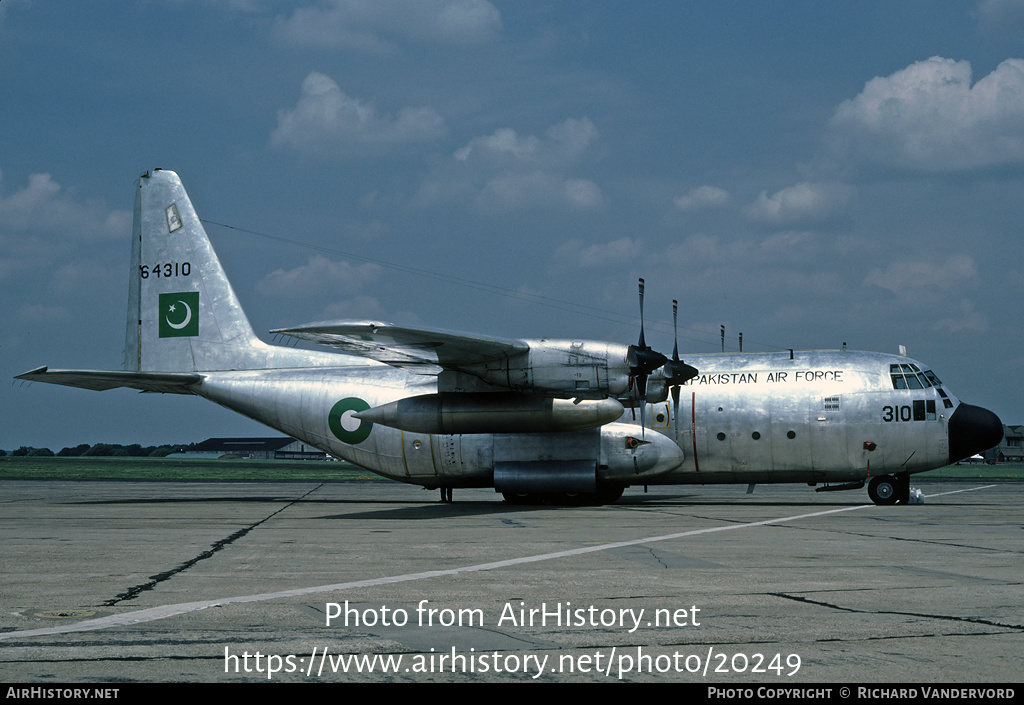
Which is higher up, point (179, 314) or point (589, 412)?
point (179, 314)

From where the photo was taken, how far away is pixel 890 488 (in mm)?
24484

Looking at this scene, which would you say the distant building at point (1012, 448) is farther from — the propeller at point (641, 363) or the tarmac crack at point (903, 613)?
the tarmac crack at point (903, 613)

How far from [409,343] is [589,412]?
17.0 feet

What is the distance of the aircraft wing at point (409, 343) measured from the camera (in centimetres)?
1988

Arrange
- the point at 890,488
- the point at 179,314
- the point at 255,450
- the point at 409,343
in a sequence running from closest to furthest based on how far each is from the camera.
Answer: the point at 409,343 → the point at 890,488 → the point at 179,314 → the point at 255,450

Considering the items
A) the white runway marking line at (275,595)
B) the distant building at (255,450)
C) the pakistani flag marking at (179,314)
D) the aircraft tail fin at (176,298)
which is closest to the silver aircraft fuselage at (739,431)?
the aircraft tail fin at (176,298)

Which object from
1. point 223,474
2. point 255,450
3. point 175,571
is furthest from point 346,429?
point 255,450

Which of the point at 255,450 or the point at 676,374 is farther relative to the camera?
the point at 255,450

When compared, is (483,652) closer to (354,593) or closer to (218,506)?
(354,593)

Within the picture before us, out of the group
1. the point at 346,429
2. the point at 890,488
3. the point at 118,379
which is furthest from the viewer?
the point at 346,429

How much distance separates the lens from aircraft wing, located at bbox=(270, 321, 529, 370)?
65.2ft

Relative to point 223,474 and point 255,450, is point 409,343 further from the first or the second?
point 255,450
